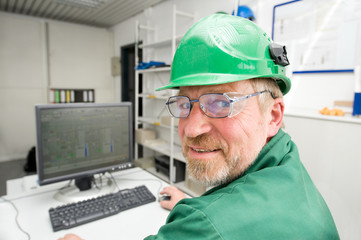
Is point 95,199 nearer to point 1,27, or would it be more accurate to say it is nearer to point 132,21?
point 132,21

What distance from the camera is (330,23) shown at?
5.92 ft

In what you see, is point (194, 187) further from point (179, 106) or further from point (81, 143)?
point (179, 106)

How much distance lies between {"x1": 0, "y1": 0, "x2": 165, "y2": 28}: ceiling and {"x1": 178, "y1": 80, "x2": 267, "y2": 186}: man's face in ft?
11.6

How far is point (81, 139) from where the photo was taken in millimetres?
1228

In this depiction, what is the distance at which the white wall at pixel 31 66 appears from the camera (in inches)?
165

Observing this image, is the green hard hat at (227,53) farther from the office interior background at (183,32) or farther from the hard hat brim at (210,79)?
the office interior background at (183,32)

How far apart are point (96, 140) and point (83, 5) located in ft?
11.7

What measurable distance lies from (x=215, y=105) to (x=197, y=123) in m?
0.08

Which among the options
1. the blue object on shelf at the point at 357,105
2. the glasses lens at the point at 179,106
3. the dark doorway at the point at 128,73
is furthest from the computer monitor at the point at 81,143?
the dark doorway at the point at 128,73

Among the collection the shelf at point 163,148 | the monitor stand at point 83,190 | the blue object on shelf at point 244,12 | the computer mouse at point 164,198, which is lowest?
the shelf at point 163,148

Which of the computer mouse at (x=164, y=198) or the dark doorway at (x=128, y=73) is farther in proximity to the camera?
the dark doorway at (x=128, y=73)

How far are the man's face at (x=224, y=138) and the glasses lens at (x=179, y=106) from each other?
4 centimetres

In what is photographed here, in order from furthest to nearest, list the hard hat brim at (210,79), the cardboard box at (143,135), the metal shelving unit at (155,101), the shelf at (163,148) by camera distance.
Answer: the cardboard box at (143,135)
the metal shelving unit at (155,101)
the shelf at (163,148)
the hard hat brim at (210,79)

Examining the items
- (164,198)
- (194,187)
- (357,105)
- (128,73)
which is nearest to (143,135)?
(194,187)
